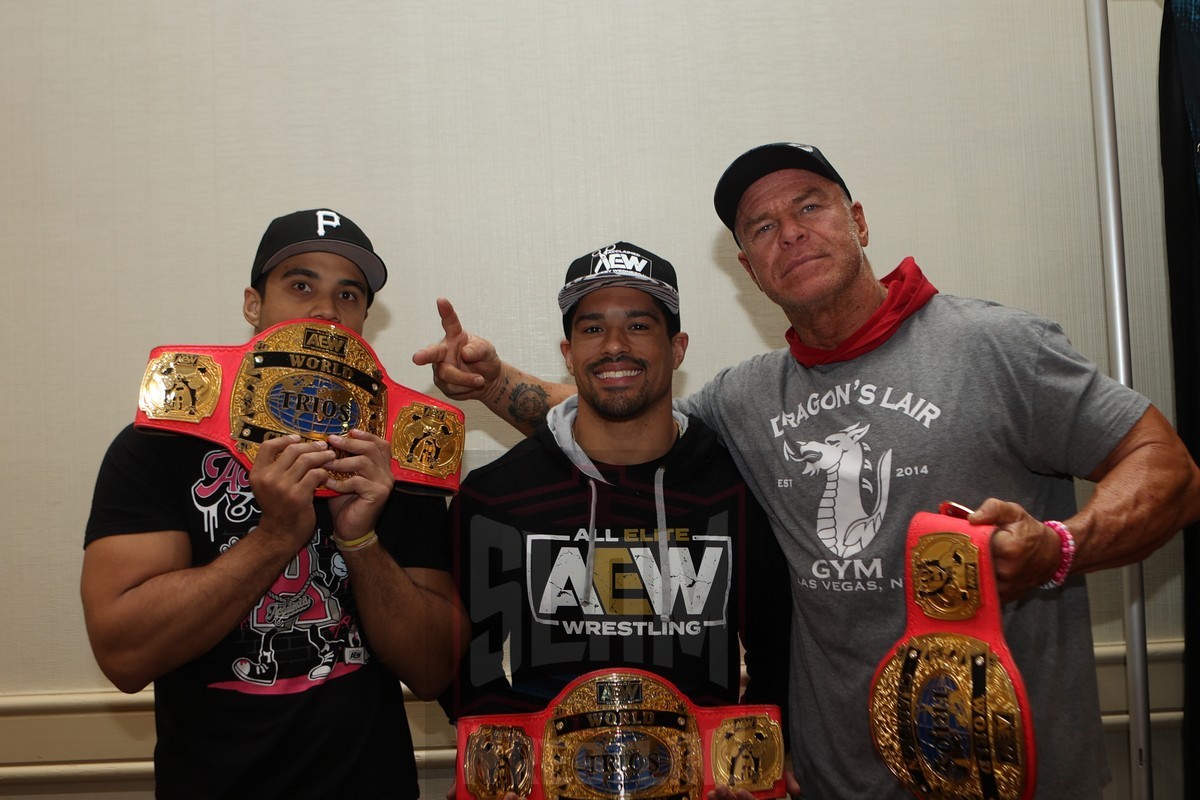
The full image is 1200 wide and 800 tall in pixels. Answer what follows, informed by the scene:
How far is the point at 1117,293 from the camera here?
2.17 meters

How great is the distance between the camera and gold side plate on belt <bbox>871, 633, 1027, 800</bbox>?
3.76ft

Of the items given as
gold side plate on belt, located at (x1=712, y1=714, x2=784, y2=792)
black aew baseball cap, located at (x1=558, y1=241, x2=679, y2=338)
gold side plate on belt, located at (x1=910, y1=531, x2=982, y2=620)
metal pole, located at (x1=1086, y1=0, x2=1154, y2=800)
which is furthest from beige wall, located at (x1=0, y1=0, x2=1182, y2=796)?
gold side plate on belt, located at (x1=910, y1=531, x2=982, y2=620)

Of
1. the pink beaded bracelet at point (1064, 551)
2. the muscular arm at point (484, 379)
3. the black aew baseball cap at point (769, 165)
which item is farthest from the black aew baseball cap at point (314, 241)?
the pink beaded bracelet at point (1064, 551)

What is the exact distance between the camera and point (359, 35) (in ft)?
7.32

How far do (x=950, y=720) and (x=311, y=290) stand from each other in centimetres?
130

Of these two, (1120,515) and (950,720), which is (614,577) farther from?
(1120,515)

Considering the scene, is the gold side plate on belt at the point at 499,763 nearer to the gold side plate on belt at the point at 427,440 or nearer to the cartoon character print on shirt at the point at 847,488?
the gold side plate on belt at the point at 427,440

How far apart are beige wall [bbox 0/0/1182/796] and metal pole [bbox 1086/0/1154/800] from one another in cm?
11

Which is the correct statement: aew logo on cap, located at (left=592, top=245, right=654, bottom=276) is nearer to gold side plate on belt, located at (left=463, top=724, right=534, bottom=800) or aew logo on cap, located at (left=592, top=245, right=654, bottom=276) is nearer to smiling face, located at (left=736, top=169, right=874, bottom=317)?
smiling face, located at (left=736, top=169, right=874, bottom=317)

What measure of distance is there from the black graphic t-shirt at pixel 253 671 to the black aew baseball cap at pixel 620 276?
646mm

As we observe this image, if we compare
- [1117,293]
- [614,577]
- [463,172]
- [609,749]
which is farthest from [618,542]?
[1117,293]

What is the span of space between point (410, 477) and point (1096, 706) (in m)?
1.34

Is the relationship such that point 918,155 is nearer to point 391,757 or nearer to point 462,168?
point 462,168

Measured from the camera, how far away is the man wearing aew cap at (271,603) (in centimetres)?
143
